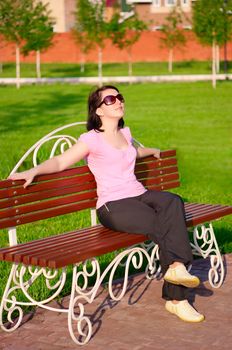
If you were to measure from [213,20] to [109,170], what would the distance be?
1122 inches

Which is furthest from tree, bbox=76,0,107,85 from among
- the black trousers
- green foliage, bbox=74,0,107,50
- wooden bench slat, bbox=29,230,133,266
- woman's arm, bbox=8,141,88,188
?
wooden bench slat, bbox=29,230,133,266

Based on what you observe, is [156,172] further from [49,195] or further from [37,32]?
[37,32]

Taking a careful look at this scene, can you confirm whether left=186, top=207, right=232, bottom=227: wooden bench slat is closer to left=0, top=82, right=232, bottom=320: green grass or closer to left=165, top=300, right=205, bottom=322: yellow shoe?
left=165, top=300, right=205, bottom=322: yellow shoe

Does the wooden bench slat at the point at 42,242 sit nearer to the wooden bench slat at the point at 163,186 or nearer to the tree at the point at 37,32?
the wooden bench slat at the point at 163,186

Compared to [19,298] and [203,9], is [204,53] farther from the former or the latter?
[19,298]

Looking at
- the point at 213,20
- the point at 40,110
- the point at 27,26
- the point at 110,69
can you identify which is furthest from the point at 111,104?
the point at 110,69

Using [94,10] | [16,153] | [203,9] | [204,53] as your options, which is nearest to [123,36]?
A: [94,10]

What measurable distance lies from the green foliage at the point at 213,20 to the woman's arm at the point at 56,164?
28.3 metres

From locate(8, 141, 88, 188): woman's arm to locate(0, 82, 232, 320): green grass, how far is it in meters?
0.89

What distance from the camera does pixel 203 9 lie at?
111 feet

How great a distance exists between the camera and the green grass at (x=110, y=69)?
45.8 meters

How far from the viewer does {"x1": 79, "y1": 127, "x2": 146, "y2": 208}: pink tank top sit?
18.7 ft

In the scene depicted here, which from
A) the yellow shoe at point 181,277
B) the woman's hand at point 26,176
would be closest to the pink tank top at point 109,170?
the woman's hand at point 26,176

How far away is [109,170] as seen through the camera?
18.9ft
